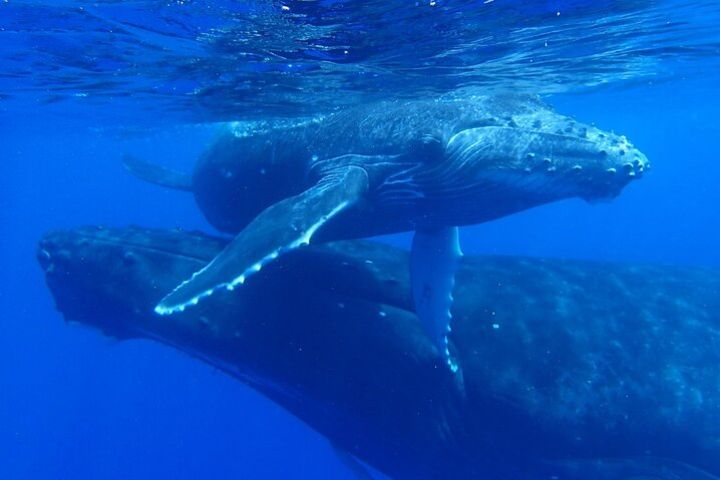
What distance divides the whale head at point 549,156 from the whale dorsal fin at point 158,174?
348 inches

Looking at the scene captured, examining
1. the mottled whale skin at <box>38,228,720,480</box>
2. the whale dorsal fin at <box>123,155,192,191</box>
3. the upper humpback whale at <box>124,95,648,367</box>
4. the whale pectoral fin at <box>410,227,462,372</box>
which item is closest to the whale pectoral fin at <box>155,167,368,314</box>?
the upper humpback whale at <box>124,95,648,367</box>

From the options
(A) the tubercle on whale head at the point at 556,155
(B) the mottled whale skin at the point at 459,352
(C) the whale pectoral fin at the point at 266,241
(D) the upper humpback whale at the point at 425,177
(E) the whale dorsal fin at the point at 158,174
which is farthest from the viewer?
(E) the whale dorsal fin at the point at 158,174

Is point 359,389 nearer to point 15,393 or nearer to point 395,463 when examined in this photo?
point 395,463

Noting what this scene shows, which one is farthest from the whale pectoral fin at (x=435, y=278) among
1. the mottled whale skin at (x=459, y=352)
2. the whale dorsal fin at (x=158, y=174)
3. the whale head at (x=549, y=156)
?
the whale dorsal fin at (x=158, y=174)

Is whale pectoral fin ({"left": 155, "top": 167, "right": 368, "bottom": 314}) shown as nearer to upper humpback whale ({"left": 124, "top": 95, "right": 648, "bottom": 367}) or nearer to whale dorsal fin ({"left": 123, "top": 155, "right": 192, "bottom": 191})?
upper humpback whale ({"left": 124, "top": 95, "right": 648, "bottom": 367})

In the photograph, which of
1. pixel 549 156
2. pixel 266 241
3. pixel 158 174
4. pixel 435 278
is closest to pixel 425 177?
pixel 435 278

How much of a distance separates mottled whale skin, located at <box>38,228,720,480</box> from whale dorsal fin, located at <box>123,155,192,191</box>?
5.49 metres

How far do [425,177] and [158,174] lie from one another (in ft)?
31.7

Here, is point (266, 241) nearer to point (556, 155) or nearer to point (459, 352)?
point (459, 352)

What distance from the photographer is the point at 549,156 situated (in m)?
6.89

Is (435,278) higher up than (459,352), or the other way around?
(435,278)

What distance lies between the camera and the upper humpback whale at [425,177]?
6410mm

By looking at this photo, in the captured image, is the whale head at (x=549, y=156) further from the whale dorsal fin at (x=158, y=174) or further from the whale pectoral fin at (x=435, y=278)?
the whale dorsal fin at (x=158, y=174)

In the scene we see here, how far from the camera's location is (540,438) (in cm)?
727
